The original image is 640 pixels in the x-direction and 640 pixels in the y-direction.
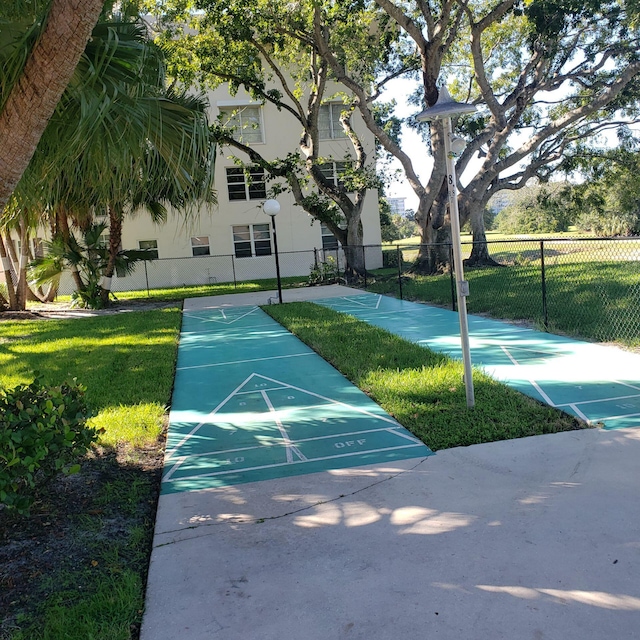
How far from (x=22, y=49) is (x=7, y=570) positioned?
2.99 metres

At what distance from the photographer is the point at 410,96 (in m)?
29.2

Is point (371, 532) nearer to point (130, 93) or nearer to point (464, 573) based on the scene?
point (464, 573)

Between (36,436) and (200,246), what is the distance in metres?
25.2

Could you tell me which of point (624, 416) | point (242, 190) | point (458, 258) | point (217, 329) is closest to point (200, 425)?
point (458, 258)

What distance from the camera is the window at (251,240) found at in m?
28.5

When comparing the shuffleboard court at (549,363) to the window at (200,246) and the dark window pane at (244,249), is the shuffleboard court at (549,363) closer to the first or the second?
the dark window pane at (244,249)

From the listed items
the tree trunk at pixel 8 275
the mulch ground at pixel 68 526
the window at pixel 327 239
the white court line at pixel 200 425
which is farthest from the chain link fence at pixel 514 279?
the tree trunk at pixel 8 275

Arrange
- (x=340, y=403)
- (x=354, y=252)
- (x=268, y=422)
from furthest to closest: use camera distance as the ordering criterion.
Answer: (x=354, y=252) < (x=340, y=403) < (x=268, y=422)

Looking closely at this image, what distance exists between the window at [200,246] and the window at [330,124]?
6.93 m

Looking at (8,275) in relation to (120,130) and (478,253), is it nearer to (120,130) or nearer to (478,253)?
(120,130)

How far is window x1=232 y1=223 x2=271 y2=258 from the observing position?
2853cm

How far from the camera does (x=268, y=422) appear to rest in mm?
6477

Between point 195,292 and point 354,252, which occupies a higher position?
point 354,252

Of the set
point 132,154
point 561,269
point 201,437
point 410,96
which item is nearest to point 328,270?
point 561,269
